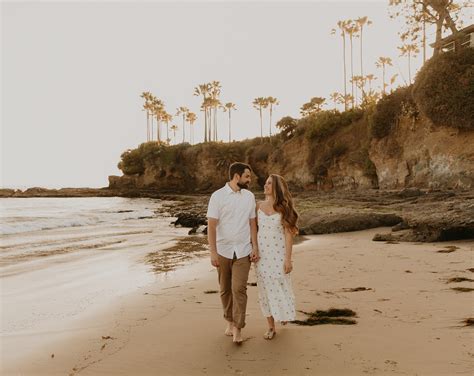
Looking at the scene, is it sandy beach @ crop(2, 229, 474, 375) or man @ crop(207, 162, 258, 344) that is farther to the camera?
man @ crop(207, 162, 258, 344)

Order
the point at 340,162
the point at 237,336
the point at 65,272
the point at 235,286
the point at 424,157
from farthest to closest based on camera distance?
the point at 340,162
the point at 424,157
the point at 65,272
the point at 235,286
the point at 237,336

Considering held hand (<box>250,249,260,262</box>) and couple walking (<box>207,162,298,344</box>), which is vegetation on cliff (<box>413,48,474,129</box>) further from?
held hand (<box>250,249,260,262</box>)

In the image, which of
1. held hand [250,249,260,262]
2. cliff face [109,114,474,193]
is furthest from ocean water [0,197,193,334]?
cliff face [109,114,474,193]

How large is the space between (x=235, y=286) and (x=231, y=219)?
2.33ft

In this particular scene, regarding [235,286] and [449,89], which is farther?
[449,89]

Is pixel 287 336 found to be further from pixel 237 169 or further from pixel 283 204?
pixel 237 169

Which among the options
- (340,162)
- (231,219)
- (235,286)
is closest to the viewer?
(235,286)

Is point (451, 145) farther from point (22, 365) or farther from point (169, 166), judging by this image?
point (169, 166)

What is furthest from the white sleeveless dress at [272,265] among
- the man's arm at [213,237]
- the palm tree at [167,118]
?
the palm tree at [167,118]

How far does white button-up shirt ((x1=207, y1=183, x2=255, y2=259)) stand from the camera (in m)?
4.46

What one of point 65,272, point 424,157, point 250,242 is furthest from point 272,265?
point 424,157

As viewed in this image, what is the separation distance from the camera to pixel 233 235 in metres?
4.45

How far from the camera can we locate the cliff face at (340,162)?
25.6m

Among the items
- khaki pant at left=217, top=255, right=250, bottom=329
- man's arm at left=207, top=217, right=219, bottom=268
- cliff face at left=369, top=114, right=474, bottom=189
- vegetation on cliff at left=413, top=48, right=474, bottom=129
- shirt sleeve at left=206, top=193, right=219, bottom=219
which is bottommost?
khaki pant at left=217, top=255, right=250, bottom=329
